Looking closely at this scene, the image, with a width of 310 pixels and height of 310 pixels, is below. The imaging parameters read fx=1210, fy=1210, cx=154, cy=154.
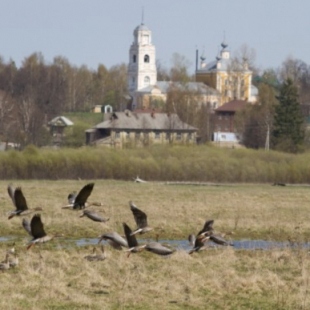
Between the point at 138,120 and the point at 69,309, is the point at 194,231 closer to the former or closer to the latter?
the point at 69,309

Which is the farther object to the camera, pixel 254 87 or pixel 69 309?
pixel 254 87

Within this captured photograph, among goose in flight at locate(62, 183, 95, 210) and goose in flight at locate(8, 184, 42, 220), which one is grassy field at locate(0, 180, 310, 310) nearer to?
goose in flight at locate(8, 184, 42, 220)

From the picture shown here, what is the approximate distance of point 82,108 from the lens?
149 metres

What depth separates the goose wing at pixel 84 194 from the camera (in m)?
22.4

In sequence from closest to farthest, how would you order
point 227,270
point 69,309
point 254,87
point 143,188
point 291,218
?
point 69,309, point 227,270, point 291,218, point 143,188, point 254,87

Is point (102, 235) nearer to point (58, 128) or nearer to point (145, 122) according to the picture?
point (145, 122)

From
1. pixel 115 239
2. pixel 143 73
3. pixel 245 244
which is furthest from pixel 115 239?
pixel 143 73

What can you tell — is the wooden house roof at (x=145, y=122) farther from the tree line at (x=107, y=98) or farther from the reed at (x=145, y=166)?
the reed at (x=145, y=166)

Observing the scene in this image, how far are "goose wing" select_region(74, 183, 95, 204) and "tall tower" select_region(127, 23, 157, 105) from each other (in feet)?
414

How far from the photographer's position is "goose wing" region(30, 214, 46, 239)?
1998cm

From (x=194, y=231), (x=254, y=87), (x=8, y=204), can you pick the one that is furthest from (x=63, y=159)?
(x=254, y=87)

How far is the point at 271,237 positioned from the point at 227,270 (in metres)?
9.23

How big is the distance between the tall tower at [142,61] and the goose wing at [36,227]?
128m

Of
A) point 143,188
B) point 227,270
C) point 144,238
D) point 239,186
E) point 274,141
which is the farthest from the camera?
point 274,141
